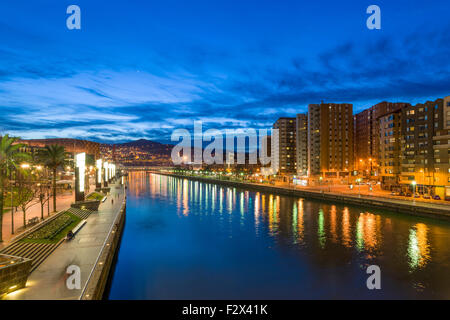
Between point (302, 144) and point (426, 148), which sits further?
point (302, 144)

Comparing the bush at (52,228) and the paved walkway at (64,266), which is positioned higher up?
the bush at (52,228)

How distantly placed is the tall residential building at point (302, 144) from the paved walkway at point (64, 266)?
12123 cm

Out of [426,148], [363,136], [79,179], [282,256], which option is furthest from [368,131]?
[79,179]

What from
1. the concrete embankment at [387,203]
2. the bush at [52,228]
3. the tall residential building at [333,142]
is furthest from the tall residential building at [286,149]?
the bush at [52,228]

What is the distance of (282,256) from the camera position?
28203mm

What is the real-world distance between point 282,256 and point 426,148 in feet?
174

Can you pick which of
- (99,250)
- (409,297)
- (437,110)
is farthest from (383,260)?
(437,110)

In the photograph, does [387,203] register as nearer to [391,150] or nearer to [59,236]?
[391,150]

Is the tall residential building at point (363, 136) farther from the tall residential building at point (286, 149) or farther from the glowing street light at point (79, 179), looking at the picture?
the glowing street light at point (79, 179)

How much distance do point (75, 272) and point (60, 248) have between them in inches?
271

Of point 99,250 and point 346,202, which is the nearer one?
point 99,250

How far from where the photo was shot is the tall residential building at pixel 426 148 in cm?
5676

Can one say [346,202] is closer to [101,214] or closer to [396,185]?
[396,185]

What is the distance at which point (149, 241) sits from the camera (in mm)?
35594
